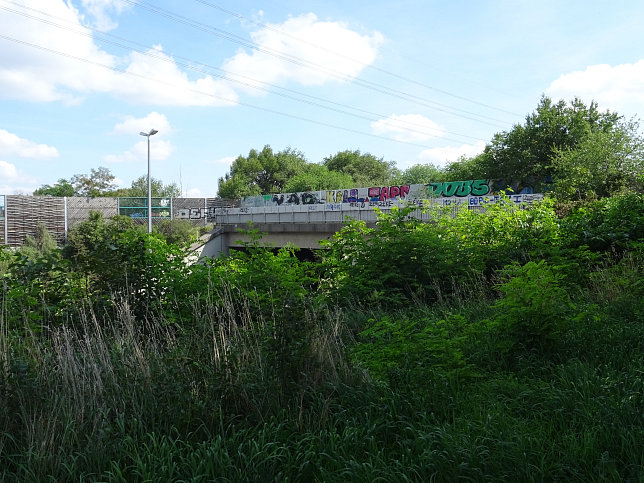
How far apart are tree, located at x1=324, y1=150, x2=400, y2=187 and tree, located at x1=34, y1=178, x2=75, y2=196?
48570 millimetres

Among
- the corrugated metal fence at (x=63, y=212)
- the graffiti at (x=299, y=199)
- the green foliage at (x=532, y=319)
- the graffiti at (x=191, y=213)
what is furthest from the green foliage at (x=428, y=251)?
the graffiti at (x=191, y=213)

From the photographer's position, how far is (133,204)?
56062 mm

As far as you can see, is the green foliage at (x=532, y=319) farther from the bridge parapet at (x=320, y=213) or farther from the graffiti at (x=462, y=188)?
the graffiti at (x=462, y=188)

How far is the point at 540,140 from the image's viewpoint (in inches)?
1608

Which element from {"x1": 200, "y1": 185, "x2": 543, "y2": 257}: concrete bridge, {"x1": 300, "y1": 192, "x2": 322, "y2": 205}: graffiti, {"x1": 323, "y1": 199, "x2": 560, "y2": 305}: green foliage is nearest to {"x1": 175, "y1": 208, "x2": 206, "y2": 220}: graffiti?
{"x1": 300, "y1": 192, "x2": 322, "y2": 205}: graffiti

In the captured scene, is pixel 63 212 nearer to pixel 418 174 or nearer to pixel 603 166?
pixel 418 174

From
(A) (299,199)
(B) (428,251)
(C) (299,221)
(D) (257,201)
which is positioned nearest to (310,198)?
(A) (299,199)

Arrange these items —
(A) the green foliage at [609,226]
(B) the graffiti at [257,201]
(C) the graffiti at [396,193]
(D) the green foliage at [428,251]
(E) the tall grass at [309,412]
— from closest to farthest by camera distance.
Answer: (E) the tall grass at [309,412], (D) the green foliage at [428,251], (A) the green foliage at [609,226], (C) the graffiti at [396,193], (B) the graffiti at [257,201]

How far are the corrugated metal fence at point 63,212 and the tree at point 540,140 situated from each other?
28.7 metres

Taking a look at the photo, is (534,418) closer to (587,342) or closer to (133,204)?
(587,342)

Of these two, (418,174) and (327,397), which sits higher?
(418,174)

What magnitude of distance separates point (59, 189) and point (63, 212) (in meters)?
49.3

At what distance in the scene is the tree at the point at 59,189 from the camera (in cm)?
9469

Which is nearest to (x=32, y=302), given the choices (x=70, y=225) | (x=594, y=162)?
(x=594, y=162)
